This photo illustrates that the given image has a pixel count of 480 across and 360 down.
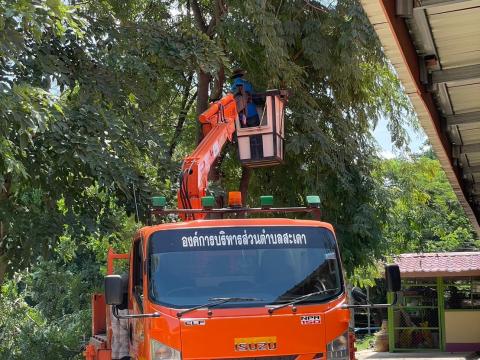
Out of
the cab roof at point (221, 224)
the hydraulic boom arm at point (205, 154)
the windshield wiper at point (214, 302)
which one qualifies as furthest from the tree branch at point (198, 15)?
the windshield wiper at point (214, 302)

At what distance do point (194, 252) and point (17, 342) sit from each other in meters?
16.5

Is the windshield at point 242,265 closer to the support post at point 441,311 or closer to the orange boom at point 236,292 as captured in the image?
the orange boom at point 236,292

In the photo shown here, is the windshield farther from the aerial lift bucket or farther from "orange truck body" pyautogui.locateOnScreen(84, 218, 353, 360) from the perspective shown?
the aerial lift bucket

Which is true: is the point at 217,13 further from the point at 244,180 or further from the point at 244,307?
the point at 244,307

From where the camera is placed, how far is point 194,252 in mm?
8297

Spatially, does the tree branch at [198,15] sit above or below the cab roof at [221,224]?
above

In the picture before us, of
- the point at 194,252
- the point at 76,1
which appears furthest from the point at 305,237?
the point at 76,1

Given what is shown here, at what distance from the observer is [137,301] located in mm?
8484

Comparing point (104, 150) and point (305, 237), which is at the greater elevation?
point (104, 150)

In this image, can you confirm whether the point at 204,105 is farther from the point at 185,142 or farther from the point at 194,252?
the point at 194,252

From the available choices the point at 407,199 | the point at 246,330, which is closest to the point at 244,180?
the point at 407,199

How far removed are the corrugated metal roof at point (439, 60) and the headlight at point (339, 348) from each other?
7.87 feet

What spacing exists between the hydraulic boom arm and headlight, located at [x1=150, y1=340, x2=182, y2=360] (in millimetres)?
2208

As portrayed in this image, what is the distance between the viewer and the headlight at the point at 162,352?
7762 millimetres
